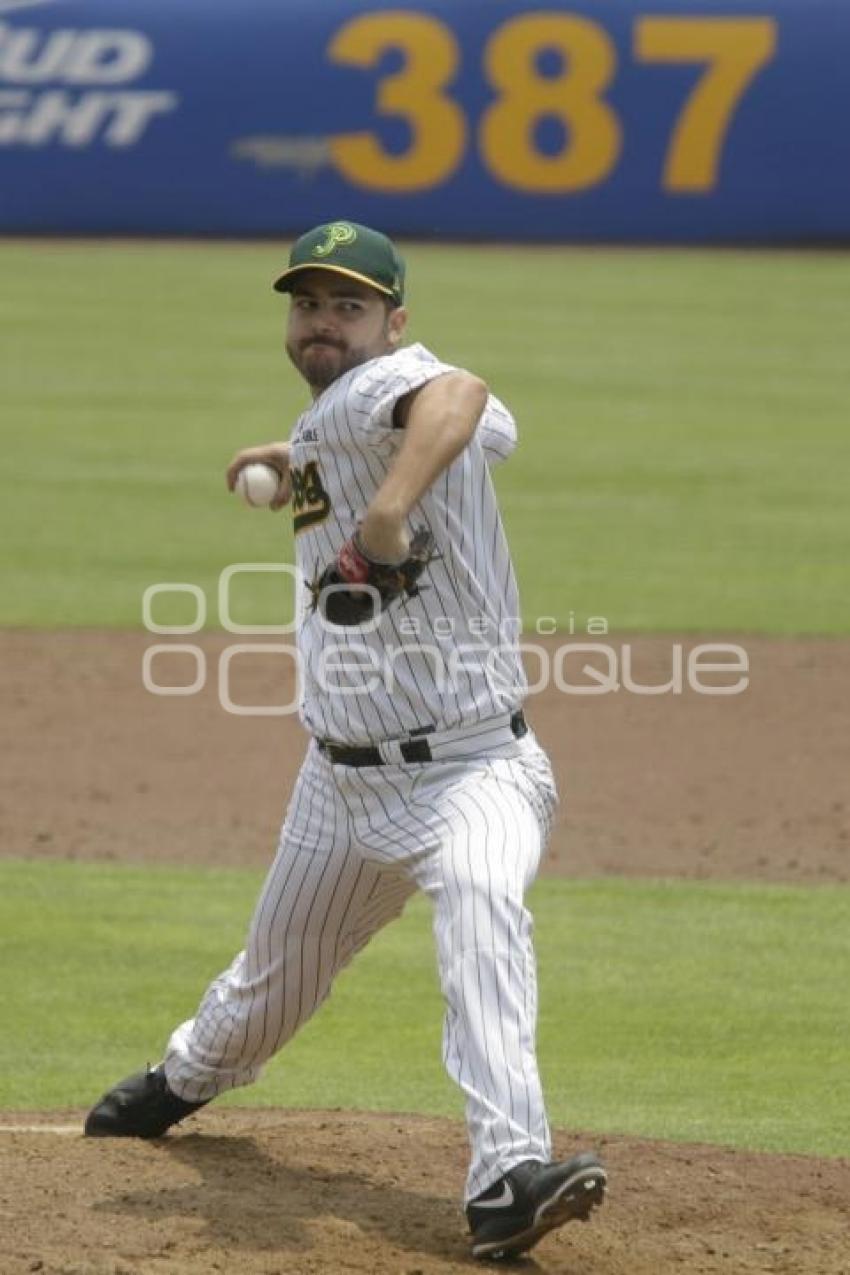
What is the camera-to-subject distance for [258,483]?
480 centimetres

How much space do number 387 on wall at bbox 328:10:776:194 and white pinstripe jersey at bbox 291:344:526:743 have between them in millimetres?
20947

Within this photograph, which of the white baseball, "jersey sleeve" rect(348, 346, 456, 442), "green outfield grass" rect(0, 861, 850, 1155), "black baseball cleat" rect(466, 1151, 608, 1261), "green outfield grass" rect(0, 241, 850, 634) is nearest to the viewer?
"black baseball cleat" rect(466, 1151, 608, 1261)

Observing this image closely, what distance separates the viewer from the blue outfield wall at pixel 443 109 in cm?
2458

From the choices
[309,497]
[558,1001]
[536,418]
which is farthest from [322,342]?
[536,418]

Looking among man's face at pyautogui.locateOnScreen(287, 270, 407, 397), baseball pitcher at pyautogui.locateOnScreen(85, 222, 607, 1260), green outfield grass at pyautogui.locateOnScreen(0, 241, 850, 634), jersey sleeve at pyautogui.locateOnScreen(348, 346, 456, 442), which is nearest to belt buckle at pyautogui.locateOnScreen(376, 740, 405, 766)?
baseball pitcher at pyautogui.locateOnScreen(85, 222, 607, 1260)

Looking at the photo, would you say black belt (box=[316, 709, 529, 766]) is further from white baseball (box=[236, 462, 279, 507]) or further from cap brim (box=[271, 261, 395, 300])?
cap brim (box=[271, 261, 395, 300])

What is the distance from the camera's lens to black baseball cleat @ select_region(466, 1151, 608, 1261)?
3998 millimetres

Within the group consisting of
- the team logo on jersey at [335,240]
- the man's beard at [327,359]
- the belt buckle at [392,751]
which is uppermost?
the team logo on jersey at [335,240]

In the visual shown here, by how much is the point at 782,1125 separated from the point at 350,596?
2.00 meters

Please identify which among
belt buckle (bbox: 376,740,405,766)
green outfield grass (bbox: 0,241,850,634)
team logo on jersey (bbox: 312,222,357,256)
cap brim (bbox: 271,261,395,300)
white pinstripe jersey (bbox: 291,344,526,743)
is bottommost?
belt buckle (bbox: 376,740,405,766)

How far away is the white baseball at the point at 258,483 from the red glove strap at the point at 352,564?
0.69 m

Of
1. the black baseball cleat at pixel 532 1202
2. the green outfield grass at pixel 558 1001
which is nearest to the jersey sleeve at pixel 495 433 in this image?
the black baseball cleat at pixel 532 1202

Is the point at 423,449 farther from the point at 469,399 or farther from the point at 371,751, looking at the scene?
the point at 371,751

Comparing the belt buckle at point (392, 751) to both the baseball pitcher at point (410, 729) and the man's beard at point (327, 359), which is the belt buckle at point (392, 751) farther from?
the man's beard at point (327, 359)
